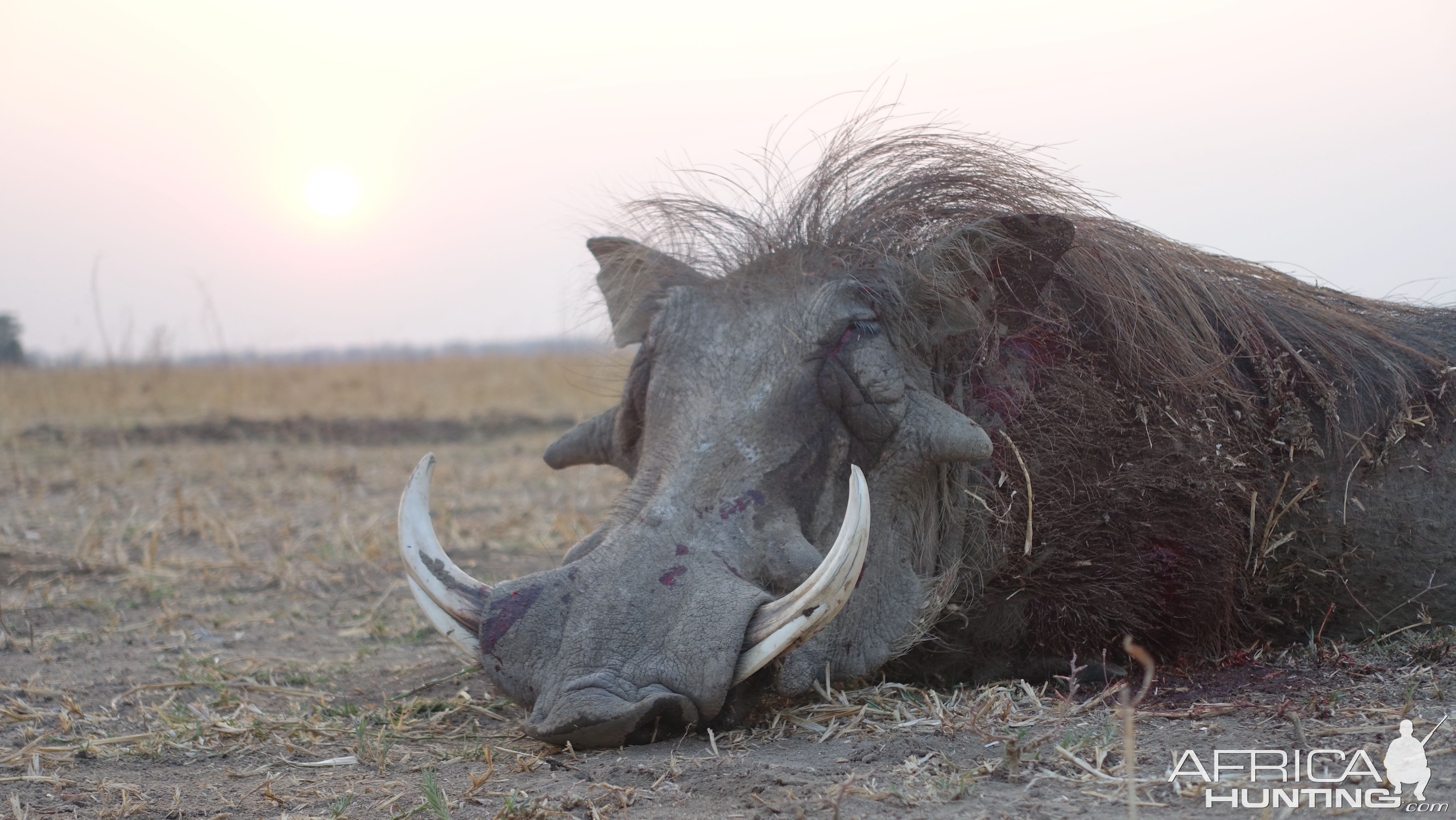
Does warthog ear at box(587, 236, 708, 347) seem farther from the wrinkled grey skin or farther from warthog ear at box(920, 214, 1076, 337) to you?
warthog ear at box(920, 214, 1076, 337)

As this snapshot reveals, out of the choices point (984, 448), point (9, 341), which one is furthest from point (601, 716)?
point (9, 341)

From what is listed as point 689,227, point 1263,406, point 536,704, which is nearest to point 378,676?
point 536,704

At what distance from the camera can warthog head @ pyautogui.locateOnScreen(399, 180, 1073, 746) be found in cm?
199

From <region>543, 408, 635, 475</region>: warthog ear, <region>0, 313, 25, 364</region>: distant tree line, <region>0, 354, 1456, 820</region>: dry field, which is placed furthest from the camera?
<region>0, 313, 25, 364</region>: distant tree line

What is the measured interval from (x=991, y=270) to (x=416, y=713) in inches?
68.6

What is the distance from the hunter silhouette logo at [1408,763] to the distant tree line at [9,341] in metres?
11.0

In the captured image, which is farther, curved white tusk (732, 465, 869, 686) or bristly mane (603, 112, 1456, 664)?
bristly mane (603, 112, 1456, 664)

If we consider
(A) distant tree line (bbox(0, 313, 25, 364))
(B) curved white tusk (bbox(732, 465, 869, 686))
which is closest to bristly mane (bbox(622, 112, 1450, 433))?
(B) curved white tusk (bbox(732, 465, 869, 686))

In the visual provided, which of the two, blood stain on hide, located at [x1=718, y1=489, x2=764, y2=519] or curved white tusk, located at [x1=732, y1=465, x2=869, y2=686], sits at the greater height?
blood stain on hide, located at [x1=718, y1=489, x2=764, y2=519]

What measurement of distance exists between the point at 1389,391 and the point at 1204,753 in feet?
4.61

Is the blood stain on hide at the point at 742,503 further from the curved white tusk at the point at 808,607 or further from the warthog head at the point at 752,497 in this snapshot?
the curved white tusk at the point at 808,607

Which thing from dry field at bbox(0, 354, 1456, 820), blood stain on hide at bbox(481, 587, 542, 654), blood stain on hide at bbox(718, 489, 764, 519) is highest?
blood stain on hide at bbox(718, 489, 764, 519)

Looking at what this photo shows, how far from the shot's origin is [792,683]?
2.21 m
